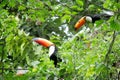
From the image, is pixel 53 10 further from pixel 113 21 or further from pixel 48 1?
pixel 113 21

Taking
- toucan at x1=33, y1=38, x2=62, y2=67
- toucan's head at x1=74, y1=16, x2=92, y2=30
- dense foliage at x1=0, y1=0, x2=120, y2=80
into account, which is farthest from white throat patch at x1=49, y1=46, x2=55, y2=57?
toucan's head at x1=74, y1=16, x2=92, y2=30

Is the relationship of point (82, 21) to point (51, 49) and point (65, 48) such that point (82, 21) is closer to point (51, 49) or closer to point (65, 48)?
point (51, 49)

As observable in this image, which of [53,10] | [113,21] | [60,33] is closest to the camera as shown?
[113,21]

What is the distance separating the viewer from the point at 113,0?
124 cm

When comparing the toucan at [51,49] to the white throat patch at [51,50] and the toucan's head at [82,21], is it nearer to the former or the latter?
the white throat patch at [51,50]

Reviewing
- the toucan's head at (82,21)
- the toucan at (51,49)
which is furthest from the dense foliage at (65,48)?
the toucan's head at (82,21)

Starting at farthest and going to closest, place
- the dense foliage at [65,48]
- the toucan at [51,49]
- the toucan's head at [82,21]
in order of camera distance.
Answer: the toucan's head at [82,21], the toucan at [51,49], the dense foliage at [65,48]

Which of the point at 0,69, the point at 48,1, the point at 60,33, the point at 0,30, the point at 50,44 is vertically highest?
the point at 48,1

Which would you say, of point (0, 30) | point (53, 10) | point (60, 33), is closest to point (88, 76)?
point (53, 10)

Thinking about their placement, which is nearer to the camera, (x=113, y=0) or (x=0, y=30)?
(x=113, y=0)

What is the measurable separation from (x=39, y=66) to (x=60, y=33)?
88.2 inches

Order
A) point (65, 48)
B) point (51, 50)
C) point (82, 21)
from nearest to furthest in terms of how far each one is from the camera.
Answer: point (65, 48) < point (51, 50) < point (82, 21)

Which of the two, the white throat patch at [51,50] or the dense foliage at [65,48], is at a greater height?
the dense foliage at [65,48]

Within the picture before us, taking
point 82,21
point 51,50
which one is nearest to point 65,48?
point 51,50
